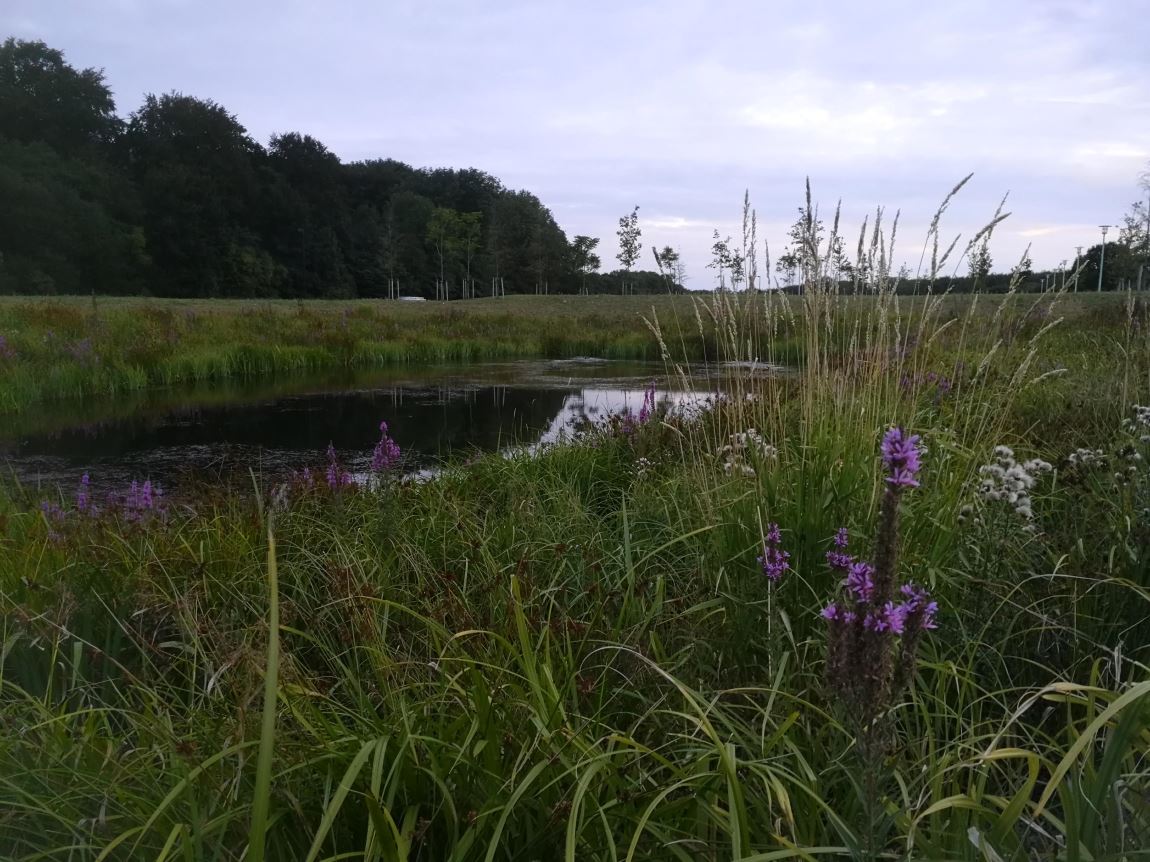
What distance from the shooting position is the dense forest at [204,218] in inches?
1633

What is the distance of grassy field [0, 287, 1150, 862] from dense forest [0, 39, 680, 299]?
42.9 metres

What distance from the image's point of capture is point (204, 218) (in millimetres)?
48531

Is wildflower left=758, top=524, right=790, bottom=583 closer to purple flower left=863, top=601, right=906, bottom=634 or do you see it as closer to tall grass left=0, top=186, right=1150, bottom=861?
tall grass left=0, top=186, right=1150, bottom=861

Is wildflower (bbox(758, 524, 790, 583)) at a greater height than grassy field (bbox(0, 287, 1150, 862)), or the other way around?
wildflower (bbox(758, 524, 790, 583))

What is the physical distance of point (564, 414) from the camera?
955 cm

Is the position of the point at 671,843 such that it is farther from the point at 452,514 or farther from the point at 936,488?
the point at 452,514

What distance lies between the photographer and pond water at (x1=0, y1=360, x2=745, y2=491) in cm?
636

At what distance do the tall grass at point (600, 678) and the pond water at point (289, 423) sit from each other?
161cm

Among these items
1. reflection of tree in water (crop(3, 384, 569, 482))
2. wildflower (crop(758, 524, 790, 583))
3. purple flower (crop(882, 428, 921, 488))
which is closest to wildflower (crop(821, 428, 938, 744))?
purple flower (crop(882, 428, 921, 488))

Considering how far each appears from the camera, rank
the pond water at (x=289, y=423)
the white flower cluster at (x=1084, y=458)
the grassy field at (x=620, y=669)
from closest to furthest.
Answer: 1. the grassy field at (x=620, y=669)
2. the white flower cluster at (x=1084, y=458)
3. the pond water at (x=289, y=423)

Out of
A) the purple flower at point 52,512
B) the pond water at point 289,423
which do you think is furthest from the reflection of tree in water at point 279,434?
the purple flower at point 52,512

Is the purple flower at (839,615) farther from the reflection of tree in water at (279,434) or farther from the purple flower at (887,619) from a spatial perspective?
the reflection of tree in water at (279,434)

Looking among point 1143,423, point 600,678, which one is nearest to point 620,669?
point 600,678

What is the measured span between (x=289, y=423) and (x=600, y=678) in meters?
7.89
